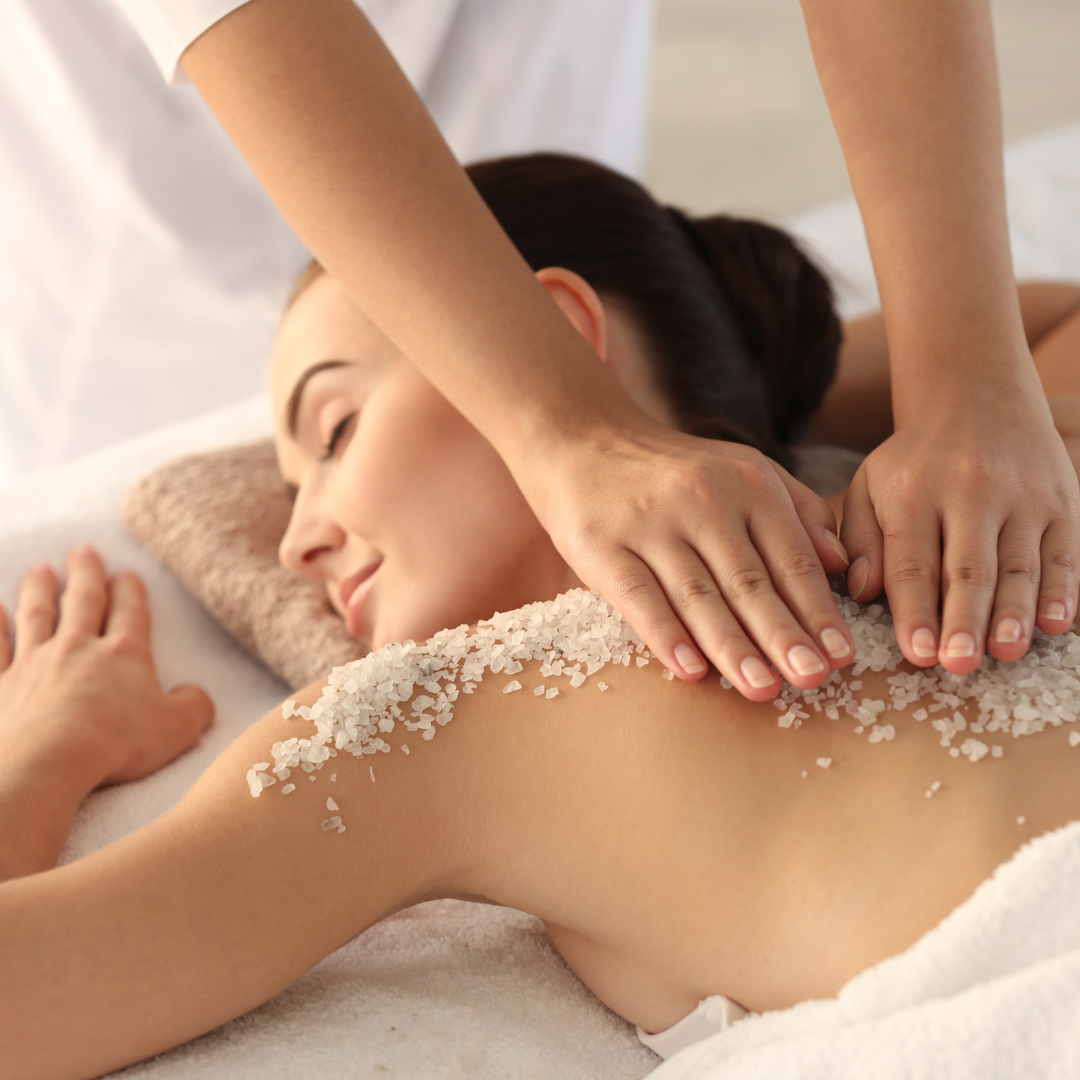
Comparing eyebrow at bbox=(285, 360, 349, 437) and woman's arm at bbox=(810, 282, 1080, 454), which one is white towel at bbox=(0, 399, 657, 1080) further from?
woman's arm at bbox=(810, 282, 1080, 454)

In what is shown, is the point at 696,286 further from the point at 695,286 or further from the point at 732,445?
the point at 732,445

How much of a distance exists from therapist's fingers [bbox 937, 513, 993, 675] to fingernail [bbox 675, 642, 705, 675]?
0.15 metres

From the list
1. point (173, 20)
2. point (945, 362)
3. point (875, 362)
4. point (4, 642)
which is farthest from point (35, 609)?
point (875, 362)

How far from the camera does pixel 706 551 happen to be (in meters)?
0.69

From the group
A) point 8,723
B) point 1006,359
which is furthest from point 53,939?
point 1006,359

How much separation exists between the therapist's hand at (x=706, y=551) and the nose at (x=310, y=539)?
0.40 m

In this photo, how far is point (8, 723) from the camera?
39.4 inches

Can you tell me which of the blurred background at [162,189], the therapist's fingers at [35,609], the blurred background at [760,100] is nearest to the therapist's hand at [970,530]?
the therapist's fingers at [35,609]

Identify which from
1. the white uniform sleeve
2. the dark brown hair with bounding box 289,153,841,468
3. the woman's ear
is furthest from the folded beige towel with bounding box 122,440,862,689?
the white uniform sleeve

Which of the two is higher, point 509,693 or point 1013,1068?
point 509,693

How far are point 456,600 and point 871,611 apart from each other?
42 centimetres

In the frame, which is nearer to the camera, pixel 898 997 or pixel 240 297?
pixel 898 997

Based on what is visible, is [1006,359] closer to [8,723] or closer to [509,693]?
[509,693]

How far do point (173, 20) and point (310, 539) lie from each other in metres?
0.49
